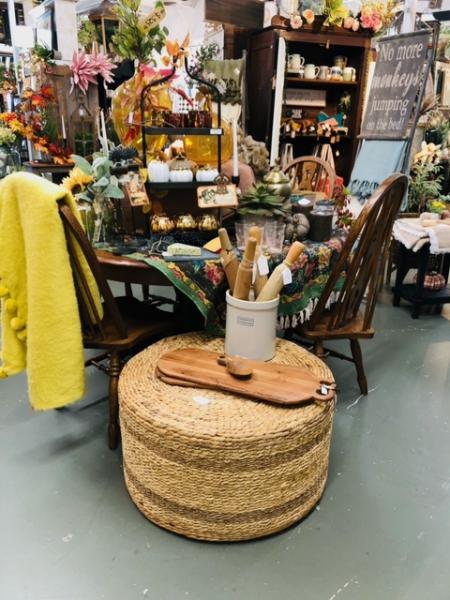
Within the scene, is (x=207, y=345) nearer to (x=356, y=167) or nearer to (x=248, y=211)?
(x=248, y=211)

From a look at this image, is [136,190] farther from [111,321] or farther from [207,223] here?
[111,321]

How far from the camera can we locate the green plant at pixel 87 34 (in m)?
3.81

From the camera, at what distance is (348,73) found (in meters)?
4.49

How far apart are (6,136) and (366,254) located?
122 inches

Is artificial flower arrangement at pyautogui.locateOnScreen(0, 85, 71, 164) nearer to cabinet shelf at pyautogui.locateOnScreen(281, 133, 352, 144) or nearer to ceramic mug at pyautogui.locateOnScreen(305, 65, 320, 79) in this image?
cabinet shelf at pyautogui.locateOnScreen(281, 133, 352, 144)

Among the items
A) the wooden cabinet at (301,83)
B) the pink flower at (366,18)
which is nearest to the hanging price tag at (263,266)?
the wooden cabinet at (301,83)

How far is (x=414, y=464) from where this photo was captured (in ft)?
6.16

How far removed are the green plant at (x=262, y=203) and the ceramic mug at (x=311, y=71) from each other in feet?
10.2

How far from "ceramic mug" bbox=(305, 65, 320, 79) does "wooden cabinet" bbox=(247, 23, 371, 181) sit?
5cm

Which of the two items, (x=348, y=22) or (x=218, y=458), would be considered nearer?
(x=218, y=458)

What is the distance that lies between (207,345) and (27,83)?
3.05 m

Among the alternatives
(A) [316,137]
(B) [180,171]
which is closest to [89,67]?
(B) [180,171]

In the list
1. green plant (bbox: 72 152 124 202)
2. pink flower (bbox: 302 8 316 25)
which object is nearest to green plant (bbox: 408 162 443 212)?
pink flower (bbox: 302 8 316 25)

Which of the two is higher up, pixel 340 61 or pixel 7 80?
pixel 340 61
